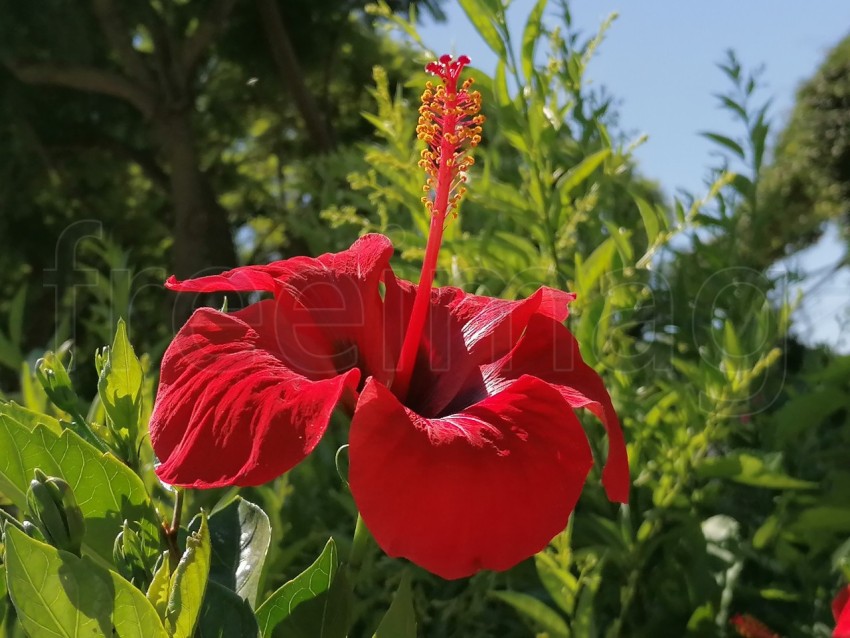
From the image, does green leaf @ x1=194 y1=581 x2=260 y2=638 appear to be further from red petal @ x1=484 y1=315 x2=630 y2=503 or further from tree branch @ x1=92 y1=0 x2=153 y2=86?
tree branch @ x1=92 y1=0 x2=153 y2=86

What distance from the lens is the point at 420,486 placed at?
0.38 m

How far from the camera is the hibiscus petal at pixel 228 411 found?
0.39 m

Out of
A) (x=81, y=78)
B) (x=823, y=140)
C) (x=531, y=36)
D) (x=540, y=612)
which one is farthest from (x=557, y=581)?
(x=823, y=140)

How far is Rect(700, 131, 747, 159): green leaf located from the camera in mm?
903

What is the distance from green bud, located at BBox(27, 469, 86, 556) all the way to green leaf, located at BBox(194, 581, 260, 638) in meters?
0.07

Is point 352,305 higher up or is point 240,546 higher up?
point 352,305

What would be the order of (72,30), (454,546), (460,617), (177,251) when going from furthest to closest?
(177,251)
(72,30)
(460,617)
(454,546)

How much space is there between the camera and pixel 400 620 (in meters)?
0.39

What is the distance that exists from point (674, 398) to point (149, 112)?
9.93 feet

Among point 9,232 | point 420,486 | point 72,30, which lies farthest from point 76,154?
point 420,486

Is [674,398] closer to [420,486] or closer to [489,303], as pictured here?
[489,303]

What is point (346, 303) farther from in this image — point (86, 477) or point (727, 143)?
point (727, 143)

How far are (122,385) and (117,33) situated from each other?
9.69 ft

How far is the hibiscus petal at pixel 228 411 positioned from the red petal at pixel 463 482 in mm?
33
